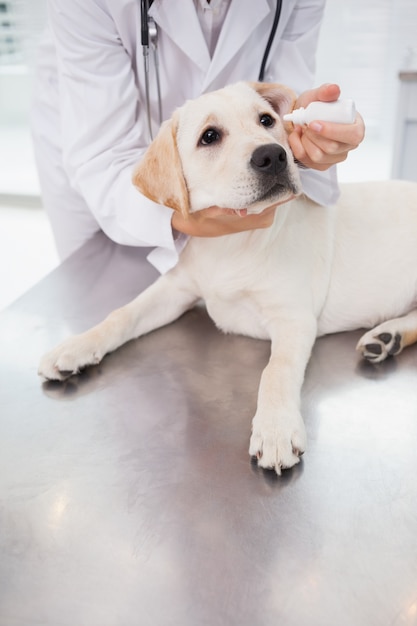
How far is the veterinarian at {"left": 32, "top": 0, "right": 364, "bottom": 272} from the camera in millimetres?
1378

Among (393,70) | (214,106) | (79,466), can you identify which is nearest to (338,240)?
(214,106)

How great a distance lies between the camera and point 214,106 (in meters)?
1.17

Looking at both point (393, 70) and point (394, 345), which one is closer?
point (394, 345)

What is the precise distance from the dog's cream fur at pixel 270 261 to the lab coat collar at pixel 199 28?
229 millimetres

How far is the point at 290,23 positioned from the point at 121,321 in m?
0.93

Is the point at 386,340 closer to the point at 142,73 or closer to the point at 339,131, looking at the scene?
the point at 339,131

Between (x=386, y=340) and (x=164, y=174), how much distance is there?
556 mm

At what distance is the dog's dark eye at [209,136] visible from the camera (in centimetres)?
116

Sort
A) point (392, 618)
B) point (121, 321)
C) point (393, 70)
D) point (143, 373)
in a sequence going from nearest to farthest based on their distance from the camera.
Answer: point (392, 618) < point (143, 373) < point (121, 321) < point (393, 70)

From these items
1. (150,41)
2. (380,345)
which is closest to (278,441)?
(380,345)

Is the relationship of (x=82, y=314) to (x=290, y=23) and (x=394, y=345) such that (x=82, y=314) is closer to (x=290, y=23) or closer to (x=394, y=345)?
(x=394, y=345)

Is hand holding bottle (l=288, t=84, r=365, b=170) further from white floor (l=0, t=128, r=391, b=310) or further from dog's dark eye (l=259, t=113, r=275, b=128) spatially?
white floor (l=0, t=128, r=391, b=310)

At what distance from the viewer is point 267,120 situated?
1.20 m

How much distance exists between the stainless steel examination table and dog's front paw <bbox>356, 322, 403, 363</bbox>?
0.08ft
